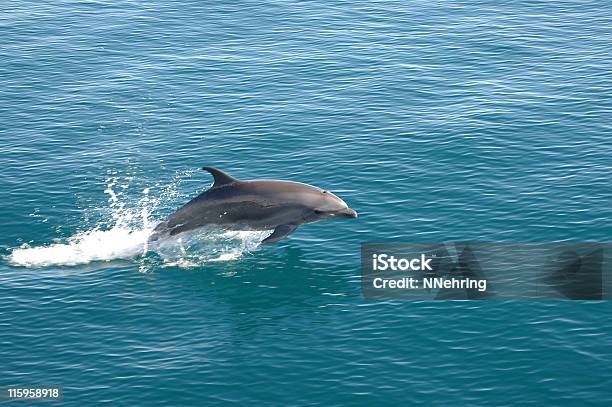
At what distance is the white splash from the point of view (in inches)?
2290

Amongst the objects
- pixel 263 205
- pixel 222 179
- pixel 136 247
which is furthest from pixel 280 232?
pixel 136 247

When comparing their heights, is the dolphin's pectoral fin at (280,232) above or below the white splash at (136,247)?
above

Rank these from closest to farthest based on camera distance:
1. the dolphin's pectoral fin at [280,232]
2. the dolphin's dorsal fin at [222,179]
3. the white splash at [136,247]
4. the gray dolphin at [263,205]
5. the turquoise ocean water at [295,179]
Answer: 1. the turquoise ocean water at [295,179]
2. the dolphin's pectoral fin at [280,232]
3. the dolphin's dorsal fin at [222,179]
4. the gray dolphin at [263,205]
5. the white splash at [136,247]

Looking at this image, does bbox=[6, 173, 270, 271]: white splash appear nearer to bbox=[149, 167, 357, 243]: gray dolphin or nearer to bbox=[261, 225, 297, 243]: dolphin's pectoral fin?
bbox=[149, 167, 357, 243]: gray dolphin

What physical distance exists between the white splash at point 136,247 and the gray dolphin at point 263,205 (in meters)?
1.49

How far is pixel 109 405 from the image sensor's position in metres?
45.8

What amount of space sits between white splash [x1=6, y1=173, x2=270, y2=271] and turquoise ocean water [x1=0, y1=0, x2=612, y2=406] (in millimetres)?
155

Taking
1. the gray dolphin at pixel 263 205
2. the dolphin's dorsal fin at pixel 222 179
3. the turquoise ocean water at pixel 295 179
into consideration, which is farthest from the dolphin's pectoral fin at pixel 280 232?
the dolphin's dorsal fin at pixel 222 179

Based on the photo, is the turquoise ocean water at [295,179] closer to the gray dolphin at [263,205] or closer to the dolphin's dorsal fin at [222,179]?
the gray dolphin at [263,205]

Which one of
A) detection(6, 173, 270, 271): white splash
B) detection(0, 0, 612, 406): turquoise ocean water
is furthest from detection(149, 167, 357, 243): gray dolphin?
detection(0, 0, 612, 406): turquoise ocean water

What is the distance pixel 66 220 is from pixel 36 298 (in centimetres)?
976

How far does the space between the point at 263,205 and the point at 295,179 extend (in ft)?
40.6

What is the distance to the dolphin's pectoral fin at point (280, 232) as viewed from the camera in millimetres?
54875

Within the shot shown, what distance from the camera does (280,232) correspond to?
5544cm
